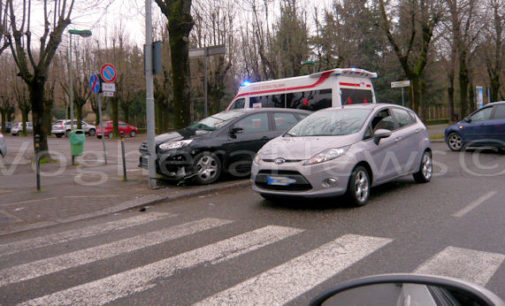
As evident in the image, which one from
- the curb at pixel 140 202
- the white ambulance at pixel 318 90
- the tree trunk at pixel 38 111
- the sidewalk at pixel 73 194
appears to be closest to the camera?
the curb at pixel 140 202

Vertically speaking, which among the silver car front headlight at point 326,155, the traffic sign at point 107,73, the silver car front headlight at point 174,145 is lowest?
the silver car front headlight at point 326,155

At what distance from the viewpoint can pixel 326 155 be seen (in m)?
6.57

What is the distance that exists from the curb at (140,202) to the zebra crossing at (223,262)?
72 centimetres

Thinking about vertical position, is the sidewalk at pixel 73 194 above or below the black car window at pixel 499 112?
below

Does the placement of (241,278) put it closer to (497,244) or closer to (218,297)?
(218,297)

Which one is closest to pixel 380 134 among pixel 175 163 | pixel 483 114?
pixel 175 163

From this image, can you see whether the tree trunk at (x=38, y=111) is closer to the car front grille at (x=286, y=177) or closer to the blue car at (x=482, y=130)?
the car front grille at (x=286, y=177)

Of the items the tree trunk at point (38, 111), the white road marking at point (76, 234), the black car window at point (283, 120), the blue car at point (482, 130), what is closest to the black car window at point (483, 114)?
the blue car at point (482, 130)

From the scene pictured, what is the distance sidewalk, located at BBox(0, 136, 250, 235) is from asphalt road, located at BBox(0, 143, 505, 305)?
0.47 m

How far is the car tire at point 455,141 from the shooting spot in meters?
14.8

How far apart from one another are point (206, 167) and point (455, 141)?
9.92 meters

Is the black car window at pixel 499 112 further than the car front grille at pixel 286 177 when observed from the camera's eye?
Yes

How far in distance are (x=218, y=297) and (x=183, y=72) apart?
886cm

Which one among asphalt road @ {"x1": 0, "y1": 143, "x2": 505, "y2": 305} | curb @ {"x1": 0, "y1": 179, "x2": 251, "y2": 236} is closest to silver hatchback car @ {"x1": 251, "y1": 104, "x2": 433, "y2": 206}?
asphalt road @ {"x1": 0, "y1": 143, "x2": 505, "y2": 305}
